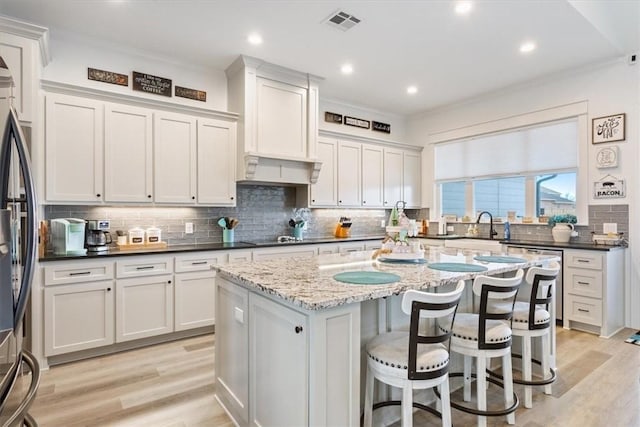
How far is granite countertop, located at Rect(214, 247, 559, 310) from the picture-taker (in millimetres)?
1542

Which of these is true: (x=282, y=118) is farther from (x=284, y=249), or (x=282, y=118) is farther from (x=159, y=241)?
(x=159, y=241)

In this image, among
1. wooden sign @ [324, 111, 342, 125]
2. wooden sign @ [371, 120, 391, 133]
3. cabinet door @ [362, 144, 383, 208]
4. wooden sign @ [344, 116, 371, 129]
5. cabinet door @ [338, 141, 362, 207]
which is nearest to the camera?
cabinet door @ [338, 141, 362, 207]

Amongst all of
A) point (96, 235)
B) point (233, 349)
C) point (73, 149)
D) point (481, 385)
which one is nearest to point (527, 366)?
point (481, 385)

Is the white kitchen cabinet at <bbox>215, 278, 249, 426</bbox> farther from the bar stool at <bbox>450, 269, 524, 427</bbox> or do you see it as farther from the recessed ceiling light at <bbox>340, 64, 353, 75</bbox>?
the recessed ceiling light at <bbox>340, 64, 353, 75</bbox>

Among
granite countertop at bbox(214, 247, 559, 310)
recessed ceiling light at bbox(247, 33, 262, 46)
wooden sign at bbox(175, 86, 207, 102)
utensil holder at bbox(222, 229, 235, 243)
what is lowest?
granite countertop at bbox(214, 247, 559, 310)

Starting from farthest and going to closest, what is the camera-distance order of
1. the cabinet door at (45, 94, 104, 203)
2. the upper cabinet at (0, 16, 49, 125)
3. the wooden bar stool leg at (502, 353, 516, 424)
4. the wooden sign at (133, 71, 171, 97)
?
the wooden sign at (133, 71, 171, 97) → the cabinet door at (45, 94, 104, 203) → the upper cabinet at (0, 16, 49, 125) → the wooden bar stool leg at (502, 353, 516, 424)

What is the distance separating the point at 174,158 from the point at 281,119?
136 cm

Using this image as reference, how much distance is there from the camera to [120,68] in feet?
12.1

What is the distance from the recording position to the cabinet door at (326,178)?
4906mm

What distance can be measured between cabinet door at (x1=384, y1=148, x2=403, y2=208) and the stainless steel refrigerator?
5041 millimetres

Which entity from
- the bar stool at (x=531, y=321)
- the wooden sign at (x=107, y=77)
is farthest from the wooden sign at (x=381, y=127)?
the bar stool at (x=531, y=321)

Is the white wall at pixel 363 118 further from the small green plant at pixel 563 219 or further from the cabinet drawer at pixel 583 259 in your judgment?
the cabinet drawer at pixel 583 259

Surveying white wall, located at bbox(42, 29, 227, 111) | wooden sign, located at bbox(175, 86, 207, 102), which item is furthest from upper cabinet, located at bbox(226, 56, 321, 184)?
wooden sign, located at bbox(175, 86, 207, 102)

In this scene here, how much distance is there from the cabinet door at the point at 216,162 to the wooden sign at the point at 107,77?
868 millimetres
